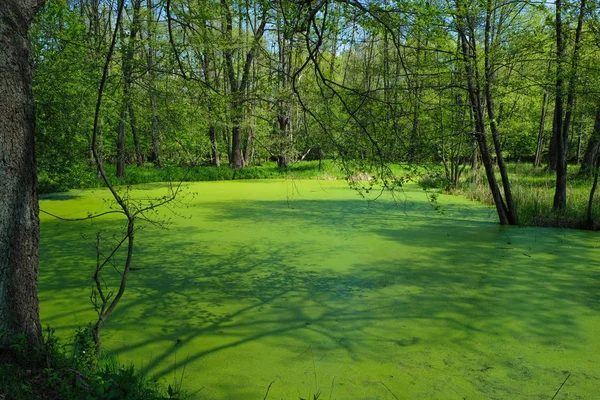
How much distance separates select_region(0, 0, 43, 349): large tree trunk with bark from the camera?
1.66m

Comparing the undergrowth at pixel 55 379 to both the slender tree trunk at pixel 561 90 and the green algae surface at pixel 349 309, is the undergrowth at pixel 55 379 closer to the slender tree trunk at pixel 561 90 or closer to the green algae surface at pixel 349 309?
the green algae surface at pixel 349 309

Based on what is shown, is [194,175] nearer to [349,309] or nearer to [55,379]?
[349,309]

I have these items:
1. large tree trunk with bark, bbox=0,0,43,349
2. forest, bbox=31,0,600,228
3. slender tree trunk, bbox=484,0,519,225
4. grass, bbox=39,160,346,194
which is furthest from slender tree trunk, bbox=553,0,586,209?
large tree trunk with bark, bbox=0,0,43,349

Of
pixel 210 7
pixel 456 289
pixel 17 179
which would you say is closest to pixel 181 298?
pixel 17 179

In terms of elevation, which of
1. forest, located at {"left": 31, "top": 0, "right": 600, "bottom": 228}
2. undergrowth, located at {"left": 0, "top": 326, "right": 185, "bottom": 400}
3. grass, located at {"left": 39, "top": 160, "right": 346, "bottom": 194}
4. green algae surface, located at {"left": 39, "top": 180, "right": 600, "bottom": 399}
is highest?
forest, located at {"left": 31, "top": 0, "right": 600, "bottom": 228}

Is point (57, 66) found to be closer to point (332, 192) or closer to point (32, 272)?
point (32, 272)

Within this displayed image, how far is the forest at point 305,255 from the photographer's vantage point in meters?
1.80

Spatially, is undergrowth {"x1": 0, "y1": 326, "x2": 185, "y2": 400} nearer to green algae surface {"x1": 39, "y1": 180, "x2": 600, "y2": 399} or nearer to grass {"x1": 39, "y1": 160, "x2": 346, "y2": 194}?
green algae surface {"x1": 39, "y1": 180, "x2": 600, "y2": 399}

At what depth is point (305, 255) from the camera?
14.3 ft

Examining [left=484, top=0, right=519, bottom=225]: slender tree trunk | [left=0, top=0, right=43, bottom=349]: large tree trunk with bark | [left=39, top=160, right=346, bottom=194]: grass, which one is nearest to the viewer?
[left=0, top=0, right=43, bottom=349]: large tree trunk with bark

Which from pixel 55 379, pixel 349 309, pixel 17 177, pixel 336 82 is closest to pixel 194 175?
pixel 336 82

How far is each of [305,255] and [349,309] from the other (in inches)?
55.6

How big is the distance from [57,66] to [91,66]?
260cm

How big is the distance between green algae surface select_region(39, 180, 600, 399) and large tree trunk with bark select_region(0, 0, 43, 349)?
26.5 inches
